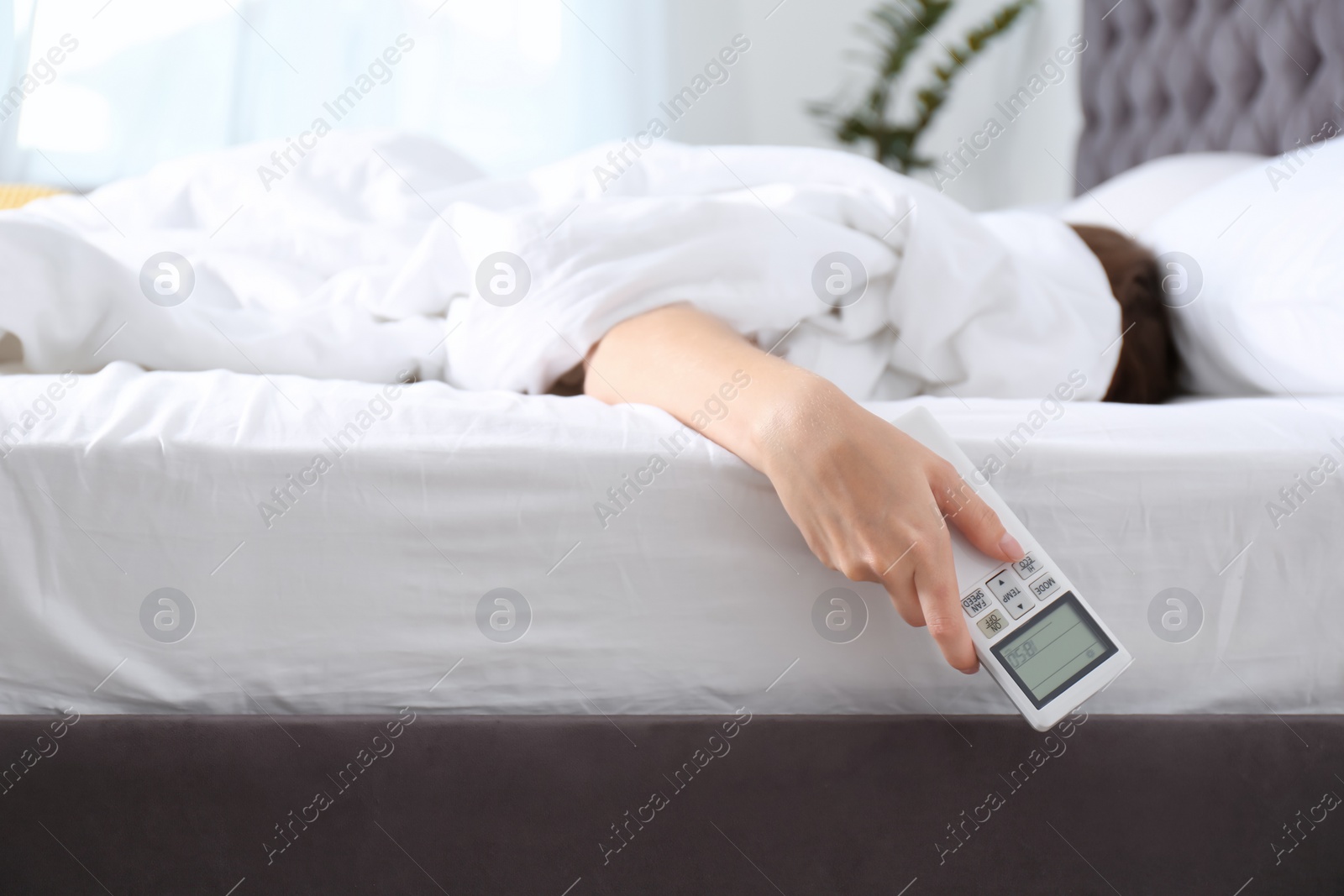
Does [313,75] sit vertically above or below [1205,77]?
below

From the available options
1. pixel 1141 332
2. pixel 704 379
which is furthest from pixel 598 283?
pixel 1141 332

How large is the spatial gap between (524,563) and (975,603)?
0.27 metres

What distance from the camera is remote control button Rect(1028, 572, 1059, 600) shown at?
54cm

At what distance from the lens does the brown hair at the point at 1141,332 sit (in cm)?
91

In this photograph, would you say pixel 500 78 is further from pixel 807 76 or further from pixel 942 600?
pixel 942 600

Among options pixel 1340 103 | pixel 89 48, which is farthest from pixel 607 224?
pixel 89 48

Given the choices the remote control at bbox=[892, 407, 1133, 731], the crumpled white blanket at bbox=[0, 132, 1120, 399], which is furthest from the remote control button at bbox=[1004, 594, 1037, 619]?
the crumpled white blanket at bbox=[0, 132, 1120, 399]

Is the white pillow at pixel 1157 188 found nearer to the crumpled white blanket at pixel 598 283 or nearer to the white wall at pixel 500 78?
the crumpled white blanket at pixel 598 283

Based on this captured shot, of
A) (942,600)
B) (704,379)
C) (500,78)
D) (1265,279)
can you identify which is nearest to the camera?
(942,600)

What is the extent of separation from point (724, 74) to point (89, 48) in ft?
5.24

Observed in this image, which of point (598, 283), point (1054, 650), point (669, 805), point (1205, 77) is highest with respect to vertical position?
point (1205, 77)

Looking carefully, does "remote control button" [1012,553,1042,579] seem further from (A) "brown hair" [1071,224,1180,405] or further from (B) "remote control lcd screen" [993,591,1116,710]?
(A) "brown hair" [1071,224,1180,405]

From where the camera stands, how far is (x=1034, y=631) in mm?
533

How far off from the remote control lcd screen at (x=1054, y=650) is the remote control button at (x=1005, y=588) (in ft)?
0.06
